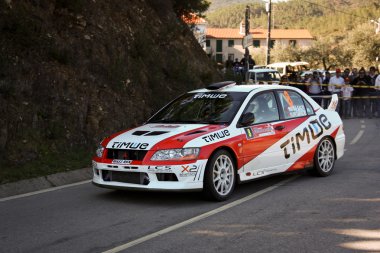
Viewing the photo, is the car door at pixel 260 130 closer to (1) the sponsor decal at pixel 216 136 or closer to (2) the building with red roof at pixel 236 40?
(1) the sponsor decal at pixel 216 136

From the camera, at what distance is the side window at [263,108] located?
8547 millimetres

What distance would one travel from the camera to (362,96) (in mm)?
23109

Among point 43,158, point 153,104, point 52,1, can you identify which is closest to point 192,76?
point 153,104

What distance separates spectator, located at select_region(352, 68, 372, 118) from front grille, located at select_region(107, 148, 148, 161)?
17194 mm

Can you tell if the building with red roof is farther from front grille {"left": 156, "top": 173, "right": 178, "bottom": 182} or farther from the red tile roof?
front grille {"left": 156, "top": 173, "right": 178, "bottom": 182}

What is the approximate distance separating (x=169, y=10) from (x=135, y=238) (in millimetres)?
14577

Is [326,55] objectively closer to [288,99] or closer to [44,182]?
[288,99]

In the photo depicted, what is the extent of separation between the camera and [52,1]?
1386 centimetres

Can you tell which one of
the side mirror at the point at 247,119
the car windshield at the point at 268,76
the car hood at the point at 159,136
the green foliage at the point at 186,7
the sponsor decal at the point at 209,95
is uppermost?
the green foliage at the point at 186,7

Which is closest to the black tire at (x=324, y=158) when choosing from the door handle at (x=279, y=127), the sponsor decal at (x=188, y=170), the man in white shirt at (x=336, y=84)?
the door handle at (x=279, y=127)

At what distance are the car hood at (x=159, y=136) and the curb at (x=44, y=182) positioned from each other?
1.72m

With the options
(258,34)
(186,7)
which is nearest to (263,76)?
(186,7)

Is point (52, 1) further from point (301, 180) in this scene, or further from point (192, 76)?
point (301, 180)

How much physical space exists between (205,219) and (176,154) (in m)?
1.04
